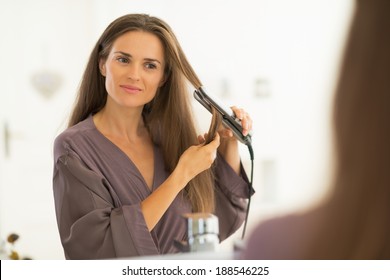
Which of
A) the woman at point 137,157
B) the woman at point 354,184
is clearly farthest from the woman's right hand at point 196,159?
the woman at point 354,184

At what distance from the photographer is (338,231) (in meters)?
0.73

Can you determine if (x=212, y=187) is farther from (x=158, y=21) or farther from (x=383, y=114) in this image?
(x=383, y=114)

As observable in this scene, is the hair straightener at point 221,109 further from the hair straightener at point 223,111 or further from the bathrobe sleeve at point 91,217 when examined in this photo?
the bathrobe sleeve at point 91,217

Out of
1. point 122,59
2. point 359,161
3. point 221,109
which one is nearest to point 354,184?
point 359,161

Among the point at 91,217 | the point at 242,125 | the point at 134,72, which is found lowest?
the point at 91,217

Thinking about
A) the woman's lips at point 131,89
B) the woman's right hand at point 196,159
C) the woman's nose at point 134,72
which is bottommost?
the woman's right hand at point 196,159

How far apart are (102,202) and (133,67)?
26 centimetres

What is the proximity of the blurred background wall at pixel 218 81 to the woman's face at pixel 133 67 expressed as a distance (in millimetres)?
93

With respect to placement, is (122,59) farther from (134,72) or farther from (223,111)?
(223,111)

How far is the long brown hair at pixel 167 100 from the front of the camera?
1080 mm

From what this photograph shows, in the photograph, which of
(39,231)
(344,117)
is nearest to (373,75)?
(344,117)

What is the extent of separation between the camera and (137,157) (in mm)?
1137
